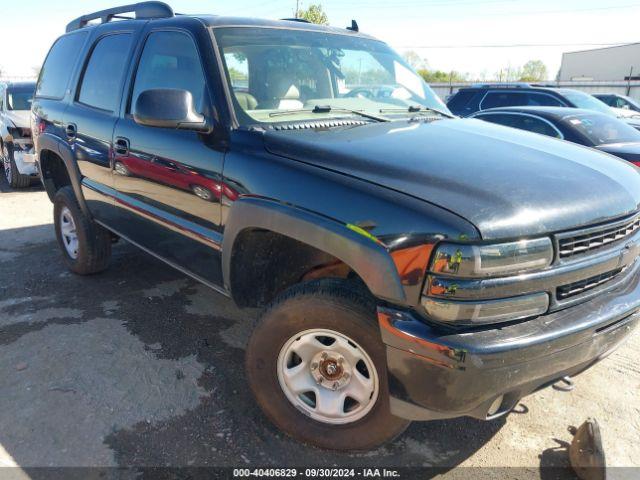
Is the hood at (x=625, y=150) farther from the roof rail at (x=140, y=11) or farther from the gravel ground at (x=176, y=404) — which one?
the roof rail at (x=140, y=11)

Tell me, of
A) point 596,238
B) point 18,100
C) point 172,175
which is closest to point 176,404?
point 172,175

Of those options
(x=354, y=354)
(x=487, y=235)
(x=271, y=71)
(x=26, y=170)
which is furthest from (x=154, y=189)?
(x=26, y=170)

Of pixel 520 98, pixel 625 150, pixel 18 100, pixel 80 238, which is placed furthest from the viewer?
pixel 18 100

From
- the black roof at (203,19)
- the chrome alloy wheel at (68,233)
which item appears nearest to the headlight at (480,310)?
the black roof at (203,19)

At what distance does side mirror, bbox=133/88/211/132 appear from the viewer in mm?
Result: 2605

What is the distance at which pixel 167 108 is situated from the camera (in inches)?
103

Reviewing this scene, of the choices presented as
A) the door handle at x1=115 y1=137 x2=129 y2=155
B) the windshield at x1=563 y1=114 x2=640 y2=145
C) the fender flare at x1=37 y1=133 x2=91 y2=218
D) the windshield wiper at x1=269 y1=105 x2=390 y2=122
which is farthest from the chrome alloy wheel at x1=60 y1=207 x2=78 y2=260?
the windshield at x1=563 y1=114 x2=640 y2=145

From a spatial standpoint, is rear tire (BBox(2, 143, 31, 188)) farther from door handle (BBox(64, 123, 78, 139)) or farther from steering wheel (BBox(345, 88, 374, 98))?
steering wheel (BBox(345, 88, 374, 98))

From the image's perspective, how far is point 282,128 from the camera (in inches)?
105

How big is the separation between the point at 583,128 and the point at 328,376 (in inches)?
215

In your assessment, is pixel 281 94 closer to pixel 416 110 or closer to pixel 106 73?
pixel 416 110

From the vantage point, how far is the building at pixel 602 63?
4762 centimetres

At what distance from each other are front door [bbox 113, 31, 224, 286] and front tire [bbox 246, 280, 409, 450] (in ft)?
2.08

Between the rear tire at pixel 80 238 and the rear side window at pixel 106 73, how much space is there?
0.92 metres
